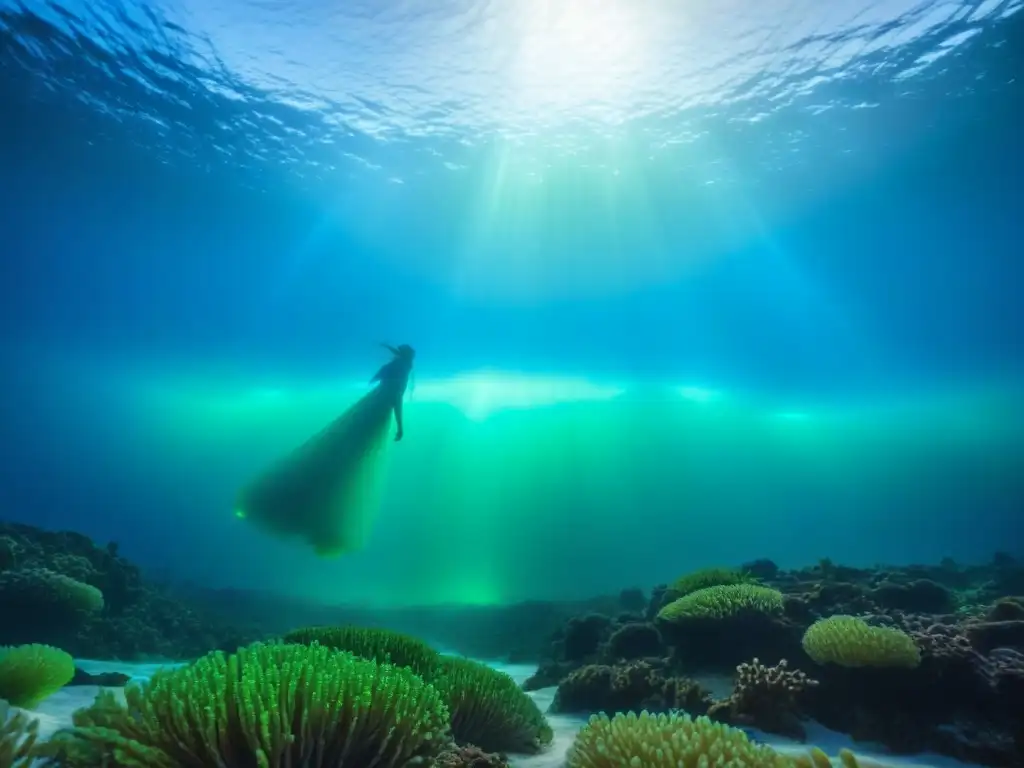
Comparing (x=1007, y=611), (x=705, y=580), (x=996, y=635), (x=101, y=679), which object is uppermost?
(x=705, y=580)

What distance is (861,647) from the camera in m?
5.85

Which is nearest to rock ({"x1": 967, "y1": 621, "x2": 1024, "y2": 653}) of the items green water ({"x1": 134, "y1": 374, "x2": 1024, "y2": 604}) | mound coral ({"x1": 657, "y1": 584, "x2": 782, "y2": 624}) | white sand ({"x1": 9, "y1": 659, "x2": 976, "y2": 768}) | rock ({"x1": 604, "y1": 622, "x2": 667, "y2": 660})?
white sand ({"x1": 9, "y1": 659, "x2": 976, "y2": 768})

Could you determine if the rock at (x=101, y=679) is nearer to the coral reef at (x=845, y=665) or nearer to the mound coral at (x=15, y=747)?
the mound coral at (x=15, y=747)

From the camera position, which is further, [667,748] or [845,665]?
[845,665]

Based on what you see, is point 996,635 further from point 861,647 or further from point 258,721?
point 258,721

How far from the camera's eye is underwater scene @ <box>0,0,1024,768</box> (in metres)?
5.33

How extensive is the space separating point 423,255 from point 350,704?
921 inches

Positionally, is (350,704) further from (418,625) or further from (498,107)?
(418,625)

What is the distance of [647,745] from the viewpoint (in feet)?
11.3

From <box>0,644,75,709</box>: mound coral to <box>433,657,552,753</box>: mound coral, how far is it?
428 cm

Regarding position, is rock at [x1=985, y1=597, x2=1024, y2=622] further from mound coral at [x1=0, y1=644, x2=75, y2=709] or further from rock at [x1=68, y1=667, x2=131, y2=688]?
rock at [x1=68, y1=667, x2=131, y2=688]

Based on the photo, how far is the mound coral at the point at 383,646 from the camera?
5.44 meters

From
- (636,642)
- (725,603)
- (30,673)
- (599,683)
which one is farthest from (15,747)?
(636,642)

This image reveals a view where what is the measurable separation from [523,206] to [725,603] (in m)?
16.8
